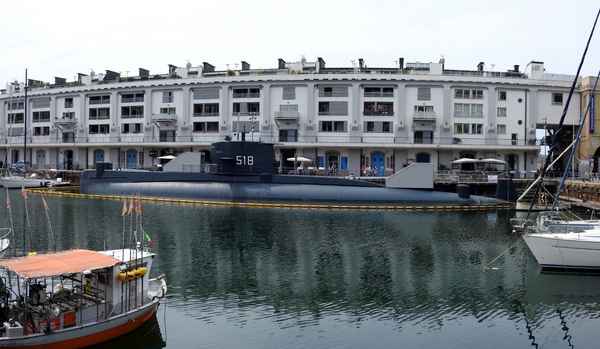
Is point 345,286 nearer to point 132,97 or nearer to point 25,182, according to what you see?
point 25,182

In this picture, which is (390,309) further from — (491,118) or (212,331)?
(491,118)

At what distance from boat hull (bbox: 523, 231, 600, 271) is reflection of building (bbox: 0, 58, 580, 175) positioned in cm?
4233

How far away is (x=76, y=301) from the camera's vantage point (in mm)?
14664

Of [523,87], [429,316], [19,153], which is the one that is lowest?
[429,316]

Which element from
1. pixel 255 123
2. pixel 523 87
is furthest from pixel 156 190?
pixel 523 87

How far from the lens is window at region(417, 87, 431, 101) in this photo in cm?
6694

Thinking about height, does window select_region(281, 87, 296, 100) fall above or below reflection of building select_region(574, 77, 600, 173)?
above

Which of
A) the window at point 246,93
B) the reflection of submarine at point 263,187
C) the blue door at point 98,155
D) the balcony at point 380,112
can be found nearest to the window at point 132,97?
the blue door at point 98,155

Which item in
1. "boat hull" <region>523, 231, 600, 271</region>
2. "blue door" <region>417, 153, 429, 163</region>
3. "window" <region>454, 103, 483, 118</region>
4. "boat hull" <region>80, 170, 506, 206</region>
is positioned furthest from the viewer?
"blue door" <region>417, 153, 429, 163</region>

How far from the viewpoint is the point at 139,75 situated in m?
79.2

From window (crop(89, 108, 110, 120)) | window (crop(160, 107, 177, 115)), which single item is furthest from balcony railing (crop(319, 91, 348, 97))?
window (crop(89, 108, 110, 120))

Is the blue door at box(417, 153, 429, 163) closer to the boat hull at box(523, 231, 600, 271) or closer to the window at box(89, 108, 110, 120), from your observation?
the boat hull at box(523, 231, 600, 271)

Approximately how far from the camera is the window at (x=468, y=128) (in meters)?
66.8

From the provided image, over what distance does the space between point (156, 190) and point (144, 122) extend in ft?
84.4
